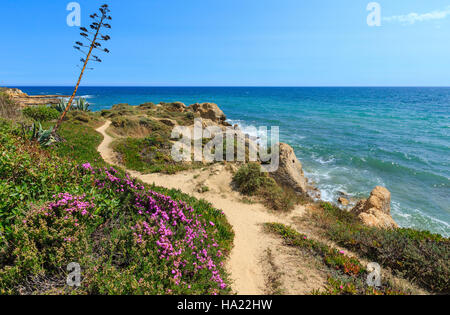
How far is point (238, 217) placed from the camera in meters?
10.1

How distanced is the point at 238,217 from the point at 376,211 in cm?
767

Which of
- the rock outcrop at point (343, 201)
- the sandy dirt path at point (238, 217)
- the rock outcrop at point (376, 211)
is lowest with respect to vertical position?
the rock outcrop at point (343, 201)

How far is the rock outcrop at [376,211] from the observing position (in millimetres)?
10812

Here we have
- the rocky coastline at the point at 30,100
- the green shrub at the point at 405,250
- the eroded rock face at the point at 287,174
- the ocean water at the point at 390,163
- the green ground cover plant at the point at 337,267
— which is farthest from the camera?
the rocky coastline at the point at 30,100

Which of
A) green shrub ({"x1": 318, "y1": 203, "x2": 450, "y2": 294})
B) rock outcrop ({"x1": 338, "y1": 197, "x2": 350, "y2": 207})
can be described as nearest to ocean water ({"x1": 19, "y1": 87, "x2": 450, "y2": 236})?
rock outcrop ({"x1": 338, "y1": 197, "x2": 350, "y2": 207})

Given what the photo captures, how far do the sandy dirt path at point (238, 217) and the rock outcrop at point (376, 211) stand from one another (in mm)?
3193

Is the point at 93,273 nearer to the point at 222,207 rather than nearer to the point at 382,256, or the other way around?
the point at 222,207

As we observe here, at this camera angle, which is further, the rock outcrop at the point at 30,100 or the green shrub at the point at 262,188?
the rock outcrop at the point at 30,100

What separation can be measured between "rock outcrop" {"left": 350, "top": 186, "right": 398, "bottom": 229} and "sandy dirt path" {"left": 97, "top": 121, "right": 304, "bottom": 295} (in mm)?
3193

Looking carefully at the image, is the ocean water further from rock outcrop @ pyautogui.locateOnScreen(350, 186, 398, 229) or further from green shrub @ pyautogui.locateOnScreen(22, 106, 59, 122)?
green shrub @ pyautogui.locateOnScreen(22, 106, 59, 122)

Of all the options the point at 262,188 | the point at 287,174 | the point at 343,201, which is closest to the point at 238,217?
the point at 262,188

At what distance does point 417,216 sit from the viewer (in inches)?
574

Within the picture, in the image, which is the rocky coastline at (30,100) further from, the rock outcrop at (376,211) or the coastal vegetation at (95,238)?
the rock outcrop at (376,211)

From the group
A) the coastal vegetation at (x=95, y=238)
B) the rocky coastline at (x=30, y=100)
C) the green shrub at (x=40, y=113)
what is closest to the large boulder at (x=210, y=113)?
the green shrub at (x=40, y=113)
